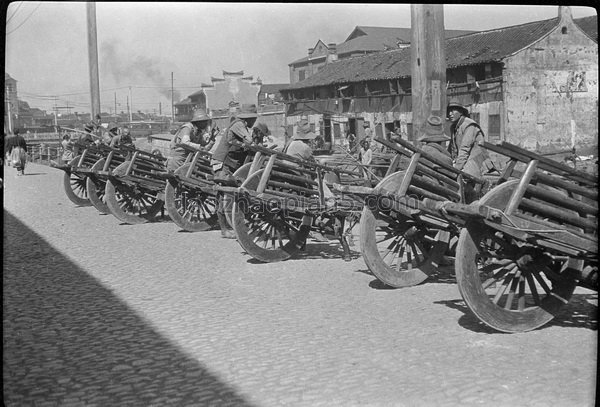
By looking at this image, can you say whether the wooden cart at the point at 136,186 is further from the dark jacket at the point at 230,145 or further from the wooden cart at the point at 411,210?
the wooden cart at the point at 411,210

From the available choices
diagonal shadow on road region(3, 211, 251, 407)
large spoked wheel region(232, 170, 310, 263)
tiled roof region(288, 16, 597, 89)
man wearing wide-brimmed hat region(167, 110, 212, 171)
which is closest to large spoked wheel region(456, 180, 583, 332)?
diagonal shadow on road region(3, 211, 251, 407)

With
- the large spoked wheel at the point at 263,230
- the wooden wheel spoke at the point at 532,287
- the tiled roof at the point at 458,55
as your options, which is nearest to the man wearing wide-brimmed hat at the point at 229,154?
the large spoked wheel at the point at 263,230

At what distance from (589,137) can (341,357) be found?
23497 millimetres

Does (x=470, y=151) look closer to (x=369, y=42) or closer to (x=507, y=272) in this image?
(x=507, y=272)

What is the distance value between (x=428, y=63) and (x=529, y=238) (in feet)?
16.0

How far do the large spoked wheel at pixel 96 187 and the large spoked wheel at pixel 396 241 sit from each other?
837 centimetres

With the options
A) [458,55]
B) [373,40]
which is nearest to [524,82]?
[458,55]

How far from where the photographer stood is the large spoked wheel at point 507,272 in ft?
16.3

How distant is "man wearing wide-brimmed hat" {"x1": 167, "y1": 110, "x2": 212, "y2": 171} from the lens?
39.1 ft

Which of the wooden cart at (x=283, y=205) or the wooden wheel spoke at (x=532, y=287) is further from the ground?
the wooden cart at (x=283, y=205)

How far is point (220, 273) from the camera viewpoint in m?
7.99

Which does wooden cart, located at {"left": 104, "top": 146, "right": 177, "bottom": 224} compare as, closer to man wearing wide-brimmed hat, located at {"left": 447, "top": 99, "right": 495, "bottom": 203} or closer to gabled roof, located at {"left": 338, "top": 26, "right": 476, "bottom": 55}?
man wearing wide-brimmed hat, located at {"left": 447, "top": 99, "right": 495, "bottom": 203}

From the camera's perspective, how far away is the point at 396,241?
6.92 metres

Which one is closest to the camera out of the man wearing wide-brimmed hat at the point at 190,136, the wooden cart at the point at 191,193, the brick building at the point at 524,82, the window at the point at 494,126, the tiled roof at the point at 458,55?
the wooden cart at the point at 191,193
